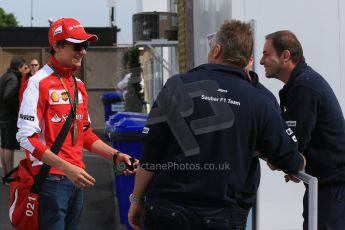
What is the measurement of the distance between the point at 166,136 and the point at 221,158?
28 centimetres

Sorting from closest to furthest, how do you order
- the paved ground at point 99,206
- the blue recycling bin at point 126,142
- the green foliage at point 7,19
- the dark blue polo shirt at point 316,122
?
1. the dark blue polo shirt at point 316,122
2. the blue recycling bin at point 126,142
3. the paved ground at point 99,206
4. the green foliage at point 7,19

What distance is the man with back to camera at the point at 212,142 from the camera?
9.34 ft

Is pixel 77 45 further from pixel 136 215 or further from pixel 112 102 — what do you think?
pixel 112 102

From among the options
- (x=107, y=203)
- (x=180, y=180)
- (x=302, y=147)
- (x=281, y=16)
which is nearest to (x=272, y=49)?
(x=302, y=147)

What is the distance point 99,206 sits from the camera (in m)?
8.40

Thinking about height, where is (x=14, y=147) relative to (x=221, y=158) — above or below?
below

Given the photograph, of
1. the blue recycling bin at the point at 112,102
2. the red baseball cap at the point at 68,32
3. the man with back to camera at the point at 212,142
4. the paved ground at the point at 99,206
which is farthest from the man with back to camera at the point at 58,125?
the blue recycling bin at the point at 112,102

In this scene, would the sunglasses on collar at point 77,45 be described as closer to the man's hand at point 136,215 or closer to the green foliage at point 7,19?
the man's hand at point 136,215

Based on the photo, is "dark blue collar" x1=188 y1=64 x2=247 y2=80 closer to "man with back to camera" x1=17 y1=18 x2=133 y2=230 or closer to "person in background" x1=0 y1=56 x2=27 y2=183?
"man with back to camera" x1=17 y1=18 x2=133 y2=230

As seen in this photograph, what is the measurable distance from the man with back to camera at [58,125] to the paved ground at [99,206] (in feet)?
11.3

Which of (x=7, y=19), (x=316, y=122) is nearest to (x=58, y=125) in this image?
(x=316, y=122)

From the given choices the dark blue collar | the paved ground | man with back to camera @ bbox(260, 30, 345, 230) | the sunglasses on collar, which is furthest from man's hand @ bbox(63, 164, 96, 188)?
the paved ground

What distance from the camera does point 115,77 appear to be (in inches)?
679

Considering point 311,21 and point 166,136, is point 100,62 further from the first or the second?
point 166,136
